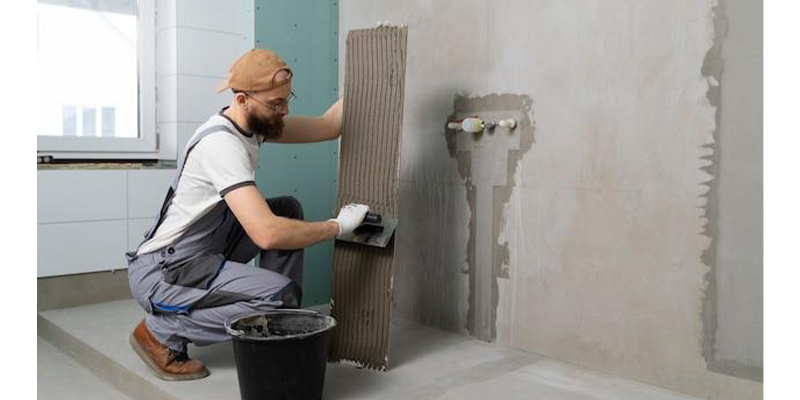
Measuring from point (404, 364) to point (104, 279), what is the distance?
193 cm

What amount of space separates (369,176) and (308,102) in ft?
2.81

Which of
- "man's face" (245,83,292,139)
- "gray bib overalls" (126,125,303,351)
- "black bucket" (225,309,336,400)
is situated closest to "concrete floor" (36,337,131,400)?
"gray bib overalls" (126,125,303,351)

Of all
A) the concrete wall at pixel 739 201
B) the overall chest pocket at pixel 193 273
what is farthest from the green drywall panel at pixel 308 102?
the concrete wall at pixel 739 201

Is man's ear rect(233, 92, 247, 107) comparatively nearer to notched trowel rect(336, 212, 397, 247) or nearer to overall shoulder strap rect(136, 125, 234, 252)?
overall shoulder strap rect(136, 125, 234, 252)

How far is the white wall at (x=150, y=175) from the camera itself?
3.30 metres

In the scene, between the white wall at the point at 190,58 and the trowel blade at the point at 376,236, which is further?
the white wall at the point at 190,58

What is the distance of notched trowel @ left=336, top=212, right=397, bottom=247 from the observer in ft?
7.80

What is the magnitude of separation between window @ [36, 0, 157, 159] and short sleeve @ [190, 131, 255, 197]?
5.38ft

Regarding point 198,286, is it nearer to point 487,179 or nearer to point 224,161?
point 224,161

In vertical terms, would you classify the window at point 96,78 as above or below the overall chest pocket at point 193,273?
above

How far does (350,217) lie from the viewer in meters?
2.30

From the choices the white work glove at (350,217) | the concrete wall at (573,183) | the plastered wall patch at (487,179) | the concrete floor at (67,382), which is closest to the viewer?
the concrete wall at (573,183)

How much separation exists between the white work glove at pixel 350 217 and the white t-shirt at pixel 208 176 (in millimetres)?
341

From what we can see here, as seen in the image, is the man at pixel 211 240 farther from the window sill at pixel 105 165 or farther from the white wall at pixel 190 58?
the white wall at pixel 190 58
